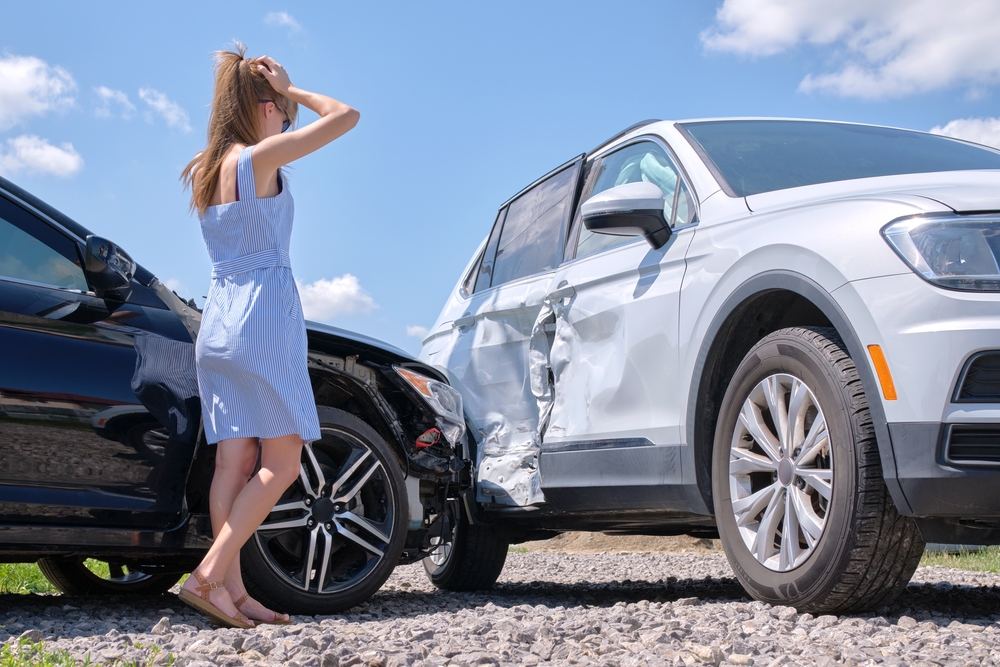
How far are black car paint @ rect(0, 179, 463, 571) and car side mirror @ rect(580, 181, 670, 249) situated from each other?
1.63 m

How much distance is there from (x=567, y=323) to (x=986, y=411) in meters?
2.12

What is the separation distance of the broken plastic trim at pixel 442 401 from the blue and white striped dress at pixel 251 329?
965 millimetres

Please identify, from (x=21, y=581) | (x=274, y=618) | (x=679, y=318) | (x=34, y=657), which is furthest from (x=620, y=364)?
(x=21, y=581)

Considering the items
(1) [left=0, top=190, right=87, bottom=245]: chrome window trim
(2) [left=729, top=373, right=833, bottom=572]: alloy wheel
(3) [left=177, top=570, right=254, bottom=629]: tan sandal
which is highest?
(1) [left=0, top=190, right=87, bottom=245]: chrome window trim

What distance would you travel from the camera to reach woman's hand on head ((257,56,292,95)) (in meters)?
3.38

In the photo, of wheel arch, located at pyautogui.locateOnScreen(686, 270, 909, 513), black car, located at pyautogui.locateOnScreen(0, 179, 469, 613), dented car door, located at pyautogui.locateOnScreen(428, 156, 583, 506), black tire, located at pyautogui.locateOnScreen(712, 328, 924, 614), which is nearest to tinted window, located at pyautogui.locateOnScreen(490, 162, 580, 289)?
dented car door, located at pyautogui.locateOnScreen(428, 156, 583, 506)

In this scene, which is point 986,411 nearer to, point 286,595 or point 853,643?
point 853,643

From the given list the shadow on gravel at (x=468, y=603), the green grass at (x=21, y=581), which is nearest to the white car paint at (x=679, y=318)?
the shadow on gravel at (x=468, y=603)

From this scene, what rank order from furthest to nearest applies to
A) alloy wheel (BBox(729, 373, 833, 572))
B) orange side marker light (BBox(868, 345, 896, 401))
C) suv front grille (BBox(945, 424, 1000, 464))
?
alloy wheel (BBox(729, 373, 833, 572)) → orange side marker light (BBox(868, 345, 896, 401)) → suv front grille (BBox(945, 424, 1000, 464))

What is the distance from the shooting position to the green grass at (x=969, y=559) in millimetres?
7672

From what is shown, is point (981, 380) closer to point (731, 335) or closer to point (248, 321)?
point (731, 335)

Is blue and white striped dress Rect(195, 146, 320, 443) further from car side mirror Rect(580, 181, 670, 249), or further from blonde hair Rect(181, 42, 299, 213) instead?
car side mirror Rect(580, 181, 670, 249)

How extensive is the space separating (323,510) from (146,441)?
0.72 metres

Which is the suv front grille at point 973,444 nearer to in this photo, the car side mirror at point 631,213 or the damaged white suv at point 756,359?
the damaged white suv at point 756,359
